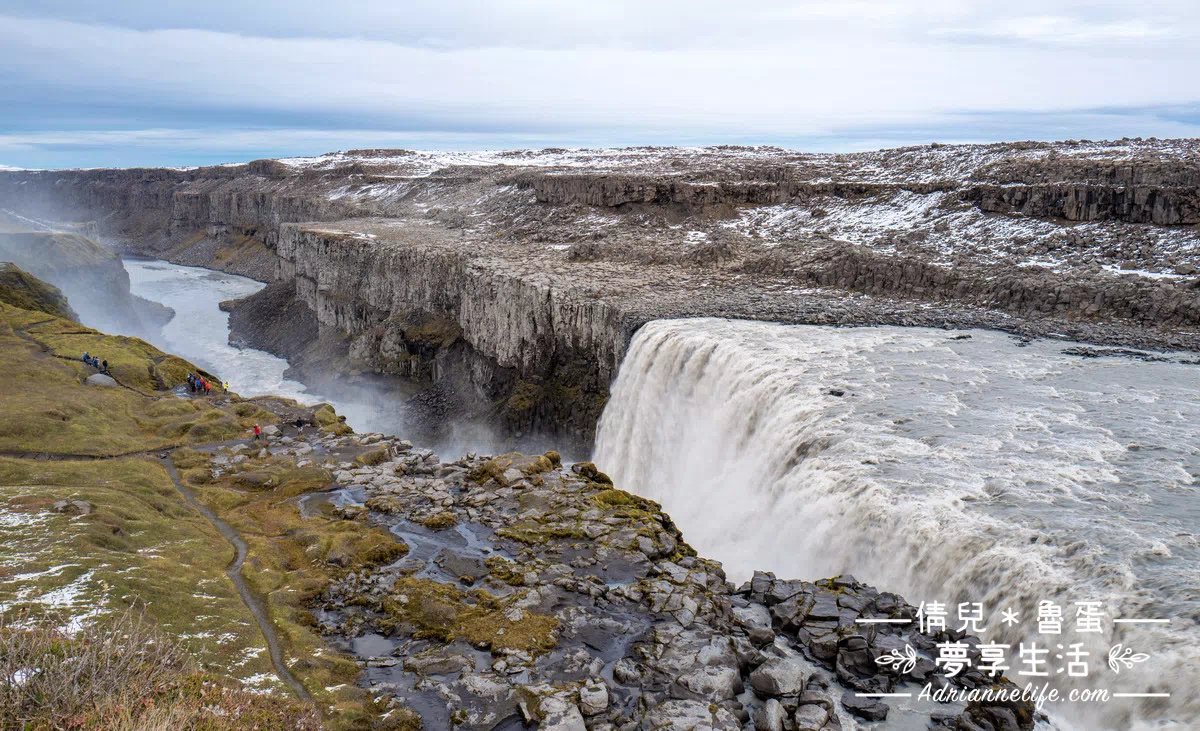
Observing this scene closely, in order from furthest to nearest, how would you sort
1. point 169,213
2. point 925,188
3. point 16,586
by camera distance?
point 169,213 < point 925,188 < point 16,586

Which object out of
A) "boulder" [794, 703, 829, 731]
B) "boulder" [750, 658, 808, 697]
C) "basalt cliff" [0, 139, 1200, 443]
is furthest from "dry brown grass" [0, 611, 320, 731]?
"basalt cliff" [0, 139, 1200, 443]

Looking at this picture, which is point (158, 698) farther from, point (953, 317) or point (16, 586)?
point (953, 317)

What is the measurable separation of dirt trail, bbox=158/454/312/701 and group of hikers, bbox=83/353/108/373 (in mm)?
18598

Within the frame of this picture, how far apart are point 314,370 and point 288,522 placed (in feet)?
172

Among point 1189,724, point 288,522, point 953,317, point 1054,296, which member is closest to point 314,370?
point 288,522

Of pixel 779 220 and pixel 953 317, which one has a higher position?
pixel 779 220

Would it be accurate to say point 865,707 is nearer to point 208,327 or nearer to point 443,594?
point 443,594

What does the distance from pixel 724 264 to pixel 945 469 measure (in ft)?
127

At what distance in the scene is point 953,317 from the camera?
43.5 metres

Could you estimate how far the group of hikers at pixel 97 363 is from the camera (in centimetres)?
4983

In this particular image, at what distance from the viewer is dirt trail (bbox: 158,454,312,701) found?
18.0m

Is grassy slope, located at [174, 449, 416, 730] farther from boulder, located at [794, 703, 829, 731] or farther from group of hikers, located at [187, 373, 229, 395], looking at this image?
group of hikers, located at [187, 373, 229, 395]

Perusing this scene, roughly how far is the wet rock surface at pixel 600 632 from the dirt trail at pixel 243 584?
4.62ft

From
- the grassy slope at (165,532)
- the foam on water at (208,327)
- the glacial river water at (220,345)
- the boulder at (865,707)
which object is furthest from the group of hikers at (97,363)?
the boulder at (865,707)
